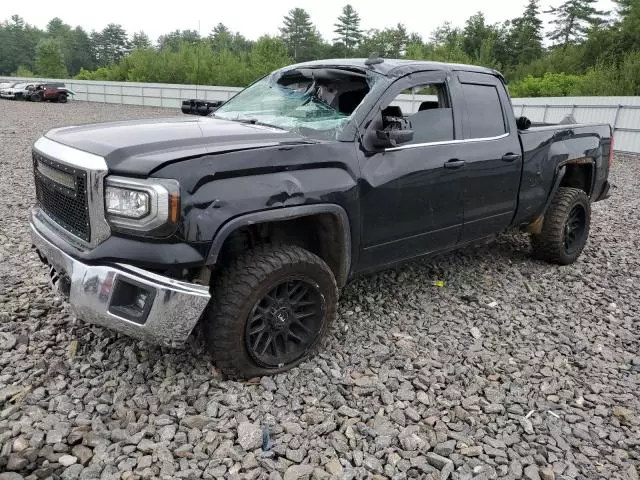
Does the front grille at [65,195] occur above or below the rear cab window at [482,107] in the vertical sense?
below

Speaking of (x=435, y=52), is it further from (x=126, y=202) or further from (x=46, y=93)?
(x=126, y=202)

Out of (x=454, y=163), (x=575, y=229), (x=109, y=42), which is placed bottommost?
(x=575, y=229)

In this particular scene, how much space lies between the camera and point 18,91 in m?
30.1

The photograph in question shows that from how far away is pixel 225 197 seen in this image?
2.54 m

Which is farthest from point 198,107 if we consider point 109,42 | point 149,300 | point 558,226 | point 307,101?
point 109,42

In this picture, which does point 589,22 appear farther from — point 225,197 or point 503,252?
point 225,197

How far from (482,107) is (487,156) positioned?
427 mm

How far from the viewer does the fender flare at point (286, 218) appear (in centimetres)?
253

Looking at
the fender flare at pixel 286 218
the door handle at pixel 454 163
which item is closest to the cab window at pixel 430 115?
the door handle at pixel 454 163

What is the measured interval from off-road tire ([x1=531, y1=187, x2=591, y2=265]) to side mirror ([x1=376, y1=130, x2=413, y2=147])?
2409 millimetres

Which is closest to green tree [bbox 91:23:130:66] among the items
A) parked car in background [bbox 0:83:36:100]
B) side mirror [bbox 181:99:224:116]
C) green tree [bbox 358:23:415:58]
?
green tree [bbox 358:23:415:58]

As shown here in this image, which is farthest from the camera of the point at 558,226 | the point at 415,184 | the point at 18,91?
the point at 18,91

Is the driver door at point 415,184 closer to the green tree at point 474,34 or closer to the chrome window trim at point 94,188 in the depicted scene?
the chrome window trim at point 94,188

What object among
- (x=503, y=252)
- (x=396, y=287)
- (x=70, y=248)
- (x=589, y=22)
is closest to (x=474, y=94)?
(x=396, y=287)
